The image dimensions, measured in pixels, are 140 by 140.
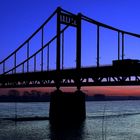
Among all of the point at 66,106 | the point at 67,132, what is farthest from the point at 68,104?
the point at 67,132

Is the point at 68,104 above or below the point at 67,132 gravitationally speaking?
above

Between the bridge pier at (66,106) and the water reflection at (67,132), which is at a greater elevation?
the bridge pier at (66,106)

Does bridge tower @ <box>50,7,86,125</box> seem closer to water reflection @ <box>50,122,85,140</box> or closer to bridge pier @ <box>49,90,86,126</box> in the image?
bridge pier @ <box>49,90,86,126</box>

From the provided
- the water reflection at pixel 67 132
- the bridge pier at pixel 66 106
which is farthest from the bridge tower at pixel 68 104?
the water reflection at pixel 67 132

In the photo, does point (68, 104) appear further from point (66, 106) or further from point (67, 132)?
point (67, 132)

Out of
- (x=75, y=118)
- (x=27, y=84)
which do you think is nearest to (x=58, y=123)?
(x=75, y=118)

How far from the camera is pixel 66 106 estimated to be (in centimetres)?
7356

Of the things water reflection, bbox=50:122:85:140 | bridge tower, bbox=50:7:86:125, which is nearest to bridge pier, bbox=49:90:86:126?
bridge tower, bbox=50:7:86:125

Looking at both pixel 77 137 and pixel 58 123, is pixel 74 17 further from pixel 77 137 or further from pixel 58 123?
pixel 77 137

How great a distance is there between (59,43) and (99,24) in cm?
634

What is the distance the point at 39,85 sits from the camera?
81938 millimetres

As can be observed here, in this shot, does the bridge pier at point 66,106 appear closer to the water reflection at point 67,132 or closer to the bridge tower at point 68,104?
the bridge tower at point 68,104

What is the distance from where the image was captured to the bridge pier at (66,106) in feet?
240

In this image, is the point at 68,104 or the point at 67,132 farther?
the point at 68,104
